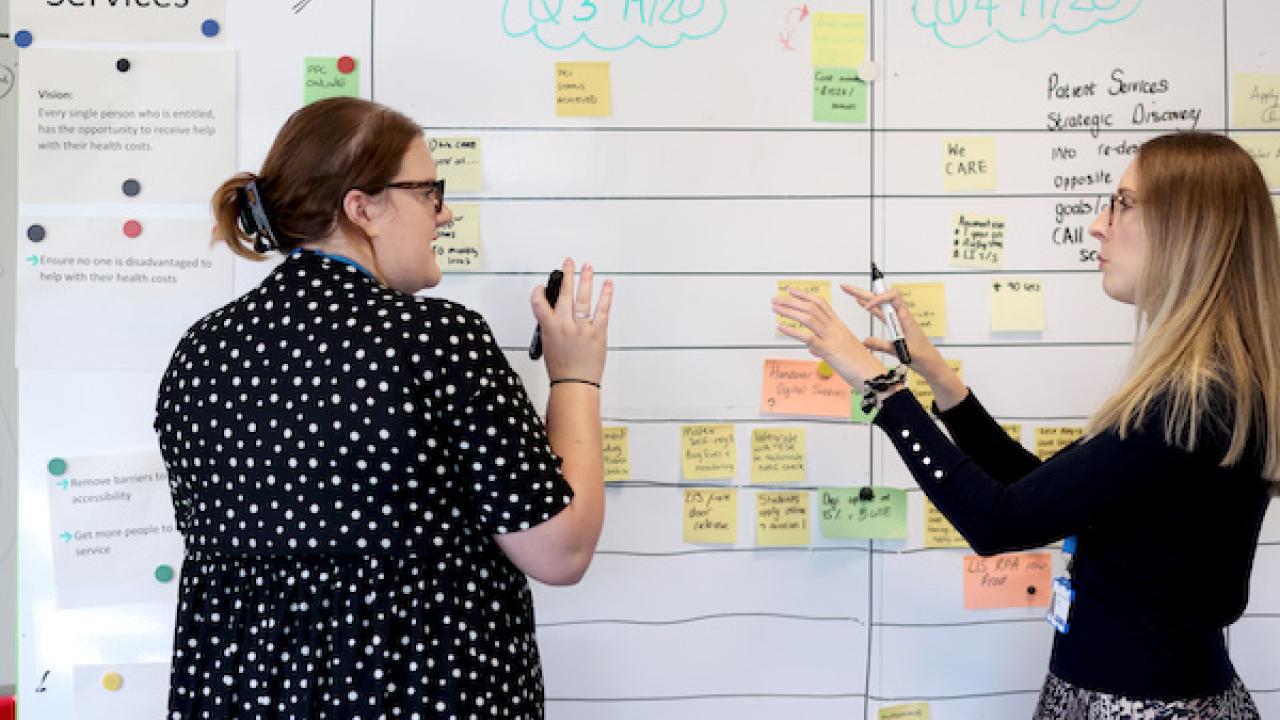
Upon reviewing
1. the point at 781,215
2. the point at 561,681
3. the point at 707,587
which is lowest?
the point at 561,681

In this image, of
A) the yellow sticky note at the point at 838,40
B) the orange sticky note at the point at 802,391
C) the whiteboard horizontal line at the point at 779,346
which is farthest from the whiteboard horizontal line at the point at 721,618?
the yellow sticky note at the point at 838,40

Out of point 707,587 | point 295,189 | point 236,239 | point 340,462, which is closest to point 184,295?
point 236,239

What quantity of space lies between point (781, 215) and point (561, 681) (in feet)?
2.87

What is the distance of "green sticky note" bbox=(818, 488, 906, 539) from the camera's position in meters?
1.73

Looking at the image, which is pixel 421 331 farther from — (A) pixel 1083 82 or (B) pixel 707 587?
(A) pixel 1083 82

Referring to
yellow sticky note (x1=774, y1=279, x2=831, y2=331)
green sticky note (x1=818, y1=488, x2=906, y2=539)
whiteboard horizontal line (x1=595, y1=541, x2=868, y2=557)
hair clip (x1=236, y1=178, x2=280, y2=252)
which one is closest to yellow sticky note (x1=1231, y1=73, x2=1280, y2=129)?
yellow sticky note (x1=774, y1=279, x2=831, y2=331)

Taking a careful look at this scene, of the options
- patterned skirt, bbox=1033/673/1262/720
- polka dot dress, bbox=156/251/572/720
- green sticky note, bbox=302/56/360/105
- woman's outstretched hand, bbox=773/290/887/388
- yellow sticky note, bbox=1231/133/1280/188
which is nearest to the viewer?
polka dot dress, bbox=156/251/572/720

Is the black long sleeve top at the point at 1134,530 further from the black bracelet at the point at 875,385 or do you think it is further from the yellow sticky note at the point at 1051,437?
the yellow sticky note at the point at 1051,437

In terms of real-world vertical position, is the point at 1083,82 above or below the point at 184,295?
above

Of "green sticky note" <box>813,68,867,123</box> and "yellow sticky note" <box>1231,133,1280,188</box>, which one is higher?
"green sticky note" <box>813,68,867,123</box>

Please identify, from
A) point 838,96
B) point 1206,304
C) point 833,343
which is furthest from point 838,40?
point 1206,304

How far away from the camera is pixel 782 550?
174 centimetres

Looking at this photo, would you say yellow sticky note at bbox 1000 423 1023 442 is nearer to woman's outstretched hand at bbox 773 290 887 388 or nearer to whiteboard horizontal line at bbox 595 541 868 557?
whiteboard horizontal line at bbox 595 541 868 557

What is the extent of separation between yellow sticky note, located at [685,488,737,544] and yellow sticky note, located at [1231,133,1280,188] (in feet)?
3.56
